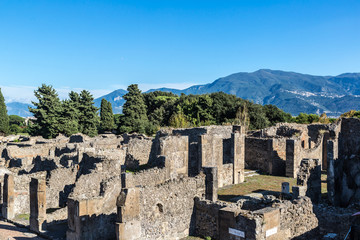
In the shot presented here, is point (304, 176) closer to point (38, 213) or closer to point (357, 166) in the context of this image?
point (357, 166)

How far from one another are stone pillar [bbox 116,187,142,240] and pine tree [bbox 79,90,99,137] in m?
38.8

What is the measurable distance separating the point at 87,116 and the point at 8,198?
35.4 m

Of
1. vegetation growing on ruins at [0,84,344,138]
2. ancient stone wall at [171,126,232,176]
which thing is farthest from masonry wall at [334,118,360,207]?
vegetation growing on ruins at [0,84,344,138]

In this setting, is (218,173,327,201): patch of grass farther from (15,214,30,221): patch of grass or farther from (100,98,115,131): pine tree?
(100,98,115,131): pine tree

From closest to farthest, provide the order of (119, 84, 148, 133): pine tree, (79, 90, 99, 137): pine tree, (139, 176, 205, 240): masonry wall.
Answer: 1. (139, 176, 205, 240): masonry wall
2. (79, 90, 99, 137): pine tree
3. (119, 84, 148, 133): pine tree

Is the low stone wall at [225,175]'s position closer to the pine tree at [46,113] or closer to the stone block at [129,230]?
the stone block at [129,230]

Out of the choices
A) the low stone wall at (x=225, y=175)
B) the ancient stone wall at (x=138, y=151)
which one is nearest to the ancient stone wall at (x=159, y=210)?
the low stone wall at (x=225, y=175)

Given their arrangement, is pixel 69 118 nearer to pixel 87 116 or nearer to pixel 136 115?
pixel 87 116

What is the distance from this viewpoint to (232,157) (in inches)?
776

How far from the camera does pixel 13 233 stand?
11750 mm

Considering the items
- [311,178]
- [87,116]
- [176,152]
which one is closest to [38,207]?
[176,152]

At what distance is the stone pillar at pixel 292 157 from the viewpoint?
20984 millimetres

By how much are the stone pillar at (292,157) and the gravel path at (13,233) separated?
15.3m

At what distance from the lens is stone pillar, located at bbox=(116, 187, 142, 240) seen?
360 inches
